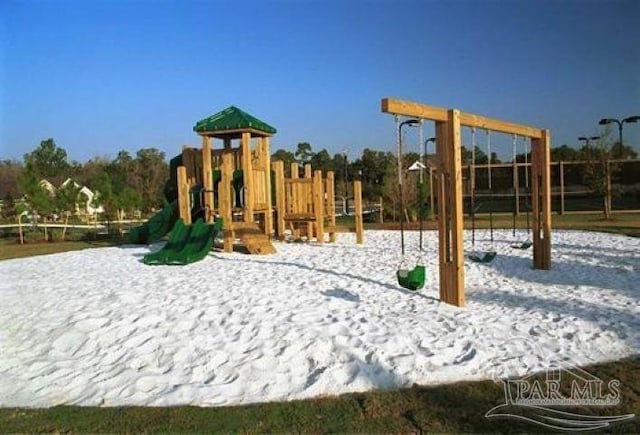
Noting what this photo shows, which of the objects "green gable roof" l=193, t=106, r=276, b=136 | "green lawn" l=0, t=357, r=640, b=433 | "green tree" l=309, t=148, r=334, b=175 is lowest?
"green lawn" l=0, t=357, r=640, b=433

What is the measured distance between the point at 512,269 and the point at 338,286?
340cm

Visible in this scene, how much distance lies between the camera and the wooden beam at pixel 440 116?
5.51 metres

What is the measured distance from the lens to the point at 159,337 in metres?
5.23

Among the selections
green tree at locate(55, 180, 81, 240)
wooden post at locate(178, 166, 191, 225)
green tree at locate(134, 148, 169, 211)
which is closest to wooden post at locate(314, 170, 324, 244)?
wooden post at locate(178, 166, 191, 225)

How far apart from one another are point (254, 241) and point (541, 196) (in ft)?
18.8

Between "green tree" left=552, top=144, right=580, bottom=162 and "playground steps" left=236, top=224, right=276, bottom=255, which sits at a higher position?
"green tree" left=552, top=144, right=580, bottom=162

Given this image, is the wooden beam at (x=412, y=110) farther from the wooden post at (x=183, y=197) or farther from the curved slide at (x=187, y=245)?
the wooden post at (x=183, y=197)

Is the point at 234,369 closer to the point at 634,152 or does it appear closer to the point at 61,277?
the point at 61,277

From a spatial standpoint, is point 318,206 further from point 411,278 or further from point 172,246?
point 411,278

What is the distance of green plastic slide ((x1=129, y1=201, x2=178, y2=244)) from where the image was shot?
14.4 m

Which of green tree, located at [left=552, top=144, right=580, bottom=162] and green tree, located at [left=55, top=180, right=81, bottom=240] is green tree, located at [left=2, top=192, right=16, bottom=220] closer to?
green tree, located at [left=55, top=180, right=81, bottom=240]

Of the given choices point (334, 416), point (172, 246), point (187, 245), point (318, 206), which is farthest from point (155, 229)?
point (334, 416)

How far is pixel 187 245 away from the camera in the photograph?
10.6 m

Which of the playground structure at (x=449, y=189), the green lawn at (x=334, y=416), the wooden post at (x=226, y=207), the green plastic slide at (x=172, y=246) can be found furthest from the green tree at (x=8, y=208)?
the green lawn at (x=334, y=416)
